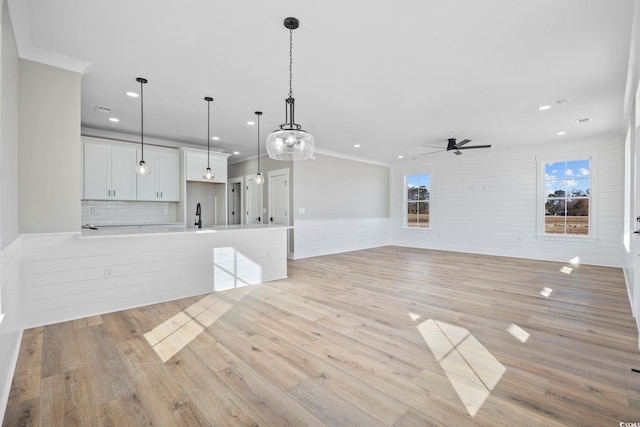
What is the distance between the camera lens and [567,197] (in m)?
6.77

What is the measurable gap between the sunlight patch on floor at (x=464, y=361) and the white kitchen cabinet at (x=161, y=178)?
551cm

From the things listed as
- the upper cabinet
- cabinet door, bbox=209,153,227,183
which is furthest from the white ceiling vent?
cabinet door, bbox=209,153,227,183

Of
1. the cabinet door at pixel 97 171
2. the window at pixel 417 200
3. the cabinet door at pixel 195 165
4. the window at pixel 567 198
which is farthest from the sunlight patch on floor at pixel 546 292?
the cabinet door at pixel 97 171

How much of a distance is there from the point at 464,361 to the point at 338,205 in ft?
19.8

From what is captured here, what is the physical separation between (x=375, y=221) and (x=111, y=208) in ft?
22.2

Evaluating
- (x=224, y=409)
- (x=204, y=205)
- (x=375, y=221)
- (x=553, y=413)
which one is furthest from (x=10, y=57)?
(x=375, y=221)

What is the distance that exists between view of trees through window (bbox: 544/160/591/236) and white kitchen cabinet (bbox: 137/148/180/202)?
8.37 metres

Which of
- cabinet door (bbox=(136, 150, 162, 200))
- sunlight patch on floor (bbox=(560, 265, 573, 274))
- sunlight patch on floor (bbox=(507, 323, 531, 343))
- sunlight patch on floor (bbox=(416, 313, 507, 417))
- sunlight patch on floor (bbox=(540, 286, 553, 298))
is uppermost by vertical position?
cabinet door (bbox=(136, 150, 162, 200))

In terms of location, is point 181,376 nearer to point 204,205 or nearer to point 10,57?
point 10,57

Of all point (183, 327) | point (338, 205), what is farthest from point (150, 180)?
point (338, 205)

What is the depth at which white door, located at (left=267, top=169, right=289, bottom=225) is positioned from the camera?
734 centimetres

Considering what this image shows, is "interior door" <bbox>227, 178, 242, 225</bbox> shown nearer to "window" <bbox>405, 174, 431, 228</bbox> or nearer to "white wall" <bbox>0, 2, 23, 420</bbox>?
"window" <bbox>405, 174, 431, 228</bbox>

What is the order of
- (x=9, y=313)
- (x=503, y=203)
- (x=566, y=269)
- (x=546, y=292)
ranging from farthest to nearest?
(x=503, y=203)
(x=566, y=269)
(x=546, y=292)
(x=9, y=313)

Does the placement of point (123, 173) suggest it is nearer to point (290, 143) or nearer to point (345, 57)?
point (290, 143)
